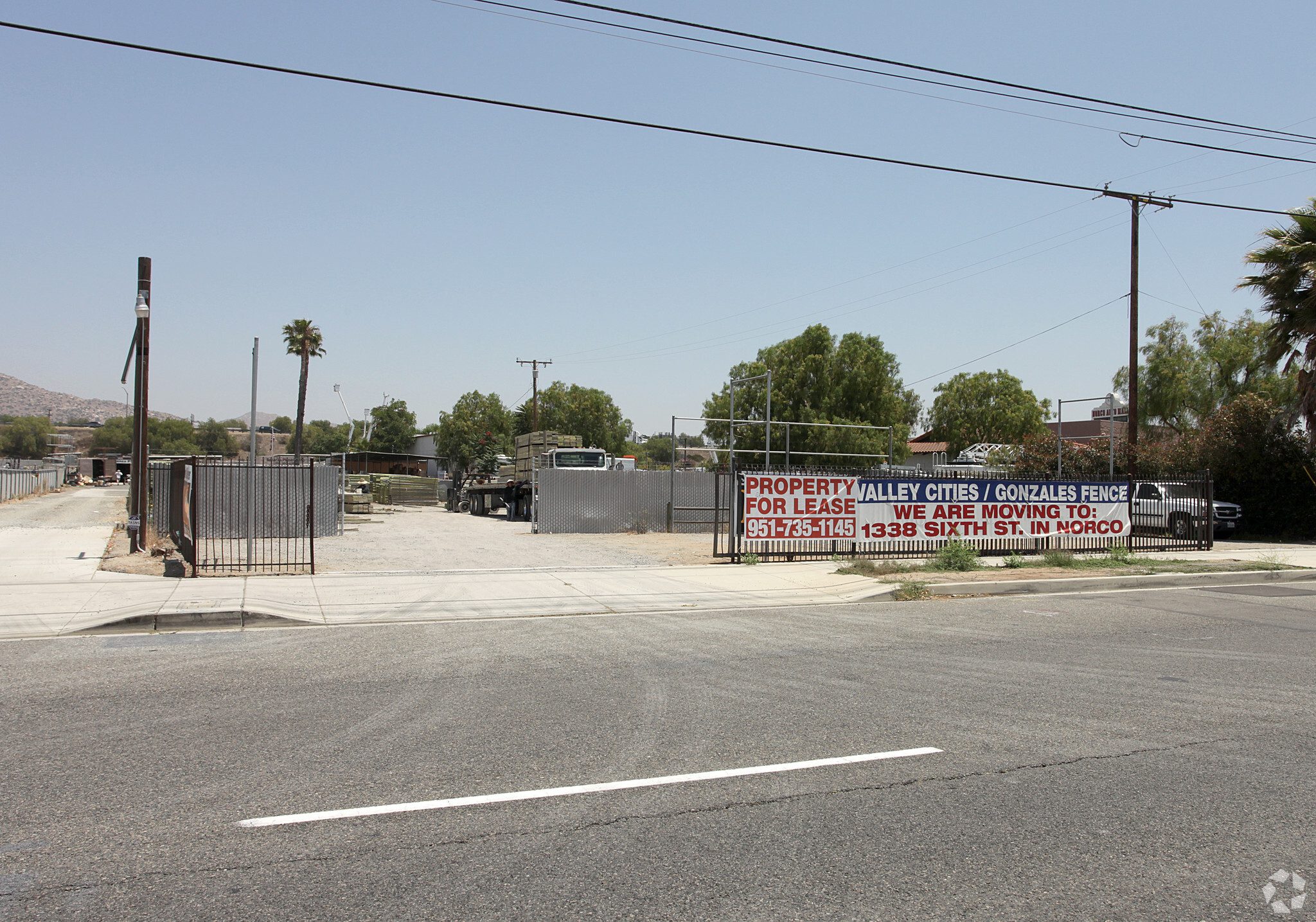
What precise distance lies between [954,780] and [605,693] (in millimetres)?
2944


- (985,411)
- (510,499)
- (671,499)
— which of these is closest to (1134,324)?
(671,499)

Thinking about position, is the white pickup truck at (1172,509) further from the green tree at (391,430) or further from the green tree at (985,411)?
the green tree at (391,430)

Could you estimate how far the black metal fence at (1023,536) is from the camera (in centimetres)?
1792

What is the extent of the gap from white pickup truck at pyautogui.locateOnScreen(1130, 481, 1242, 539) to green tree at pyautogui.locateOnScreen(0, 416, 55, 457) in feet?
508

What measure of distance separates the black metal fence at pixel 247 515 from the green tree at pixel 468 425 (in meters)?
49.6

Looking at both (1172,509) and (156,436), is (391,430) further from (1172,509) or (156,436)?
(1172,509)

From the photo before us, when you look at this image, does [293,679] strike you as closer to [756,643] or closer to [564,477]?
[756,643]

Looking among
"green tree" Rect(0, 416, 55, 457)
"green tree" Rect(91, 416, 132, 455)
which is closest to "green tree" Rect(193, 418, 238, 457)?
"green tree" Rect(91, 416, 132, 455)

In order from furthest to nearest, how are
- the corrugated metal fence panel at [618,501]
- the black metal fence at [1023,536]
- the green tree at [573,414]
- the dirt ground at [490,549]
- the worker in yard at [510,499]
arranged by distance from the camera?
1. the green tree at [573,414]
2. the worker in yard at [510,499]
3. the corrugated metal fence panel at [618,501]
4. the black metal fence at [1023,536]
5. the dirt ground at [490,549]

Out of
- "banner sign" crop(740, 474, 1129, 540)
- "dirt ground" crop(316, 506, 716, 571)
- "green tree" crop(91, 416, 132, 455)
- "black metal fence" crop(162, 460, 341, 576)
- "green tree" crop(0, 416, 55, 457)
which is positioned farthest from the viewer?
"green tree" crop(0, 416, 55, 457)

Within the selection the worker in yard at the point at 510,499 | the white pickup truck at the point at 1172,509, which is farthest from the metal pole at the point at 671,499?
the white pickup truck at the point at 1172,509

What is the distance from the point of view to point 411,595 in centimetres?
1297

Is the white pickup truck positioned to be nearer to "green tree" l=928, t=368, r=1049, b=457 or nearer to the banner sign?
the banner sign

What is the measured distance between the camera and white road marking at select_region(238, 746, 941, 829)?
453 centimetres
